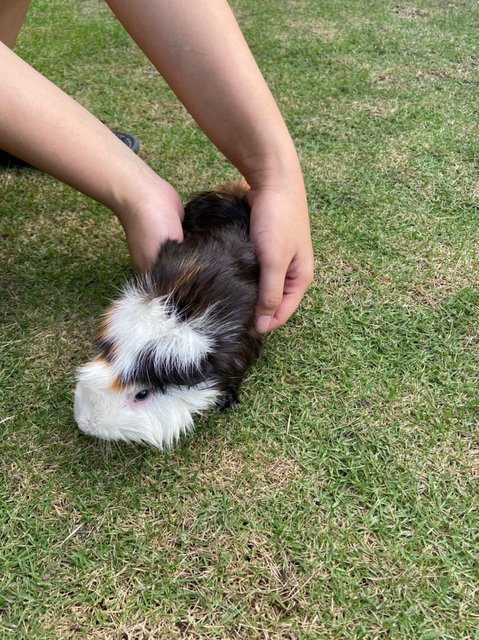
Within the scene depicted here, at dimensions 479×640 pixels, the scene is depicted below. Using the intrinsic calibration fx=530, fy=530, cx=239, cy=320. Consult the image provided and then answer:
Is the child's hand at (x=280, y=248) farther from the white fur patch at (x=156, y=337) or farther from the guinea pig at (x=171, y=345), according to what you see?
the white fur patch at (x=156, y=337)

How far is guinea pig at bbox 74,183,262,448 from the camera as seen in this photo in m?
1.26

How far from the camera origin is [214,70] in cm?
138

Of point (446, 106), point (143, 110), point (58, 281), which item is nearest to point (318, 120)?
point (446, 106)

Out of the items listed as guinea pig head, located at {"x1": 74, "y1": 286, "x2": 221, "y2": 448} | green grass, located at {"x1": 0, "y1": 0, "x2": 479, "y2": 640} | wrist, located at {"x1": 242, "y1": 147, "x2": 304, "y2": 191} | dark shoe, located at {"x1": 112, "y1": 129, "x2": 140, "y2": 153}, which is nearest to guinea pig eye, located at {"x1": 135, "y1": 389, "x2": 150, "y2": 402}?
guinea pig head, located at {"x1": 74, "y1": 286, "x2": 221, "y2": 448}

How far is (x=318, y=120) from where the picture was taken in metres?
2.63

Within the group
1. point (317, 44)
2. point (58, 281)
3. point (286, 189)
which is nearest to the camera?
point (286, 189)

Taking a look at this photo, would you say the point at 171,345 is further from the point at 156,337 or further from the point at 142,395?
the point at 142,395

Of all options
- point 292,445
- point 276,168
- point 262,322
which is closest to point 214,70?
point 276,168

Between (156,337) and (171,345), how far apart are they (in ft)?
0.14

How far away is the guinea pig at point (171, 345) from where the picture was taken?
1.26 metres

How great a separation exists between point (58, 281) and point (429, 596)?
1.48 m

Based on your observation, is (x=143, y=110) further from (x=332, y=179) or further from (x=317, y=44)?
(x=317, y=44)

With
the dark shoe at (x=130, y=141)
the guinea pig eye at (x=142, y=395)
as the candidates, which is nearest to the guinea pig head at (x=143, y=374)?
the guinea pig eye at (x=142, y=395)

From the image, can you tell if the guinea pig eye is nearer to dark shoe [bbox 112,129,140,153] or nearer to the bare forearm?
the bare forearm
